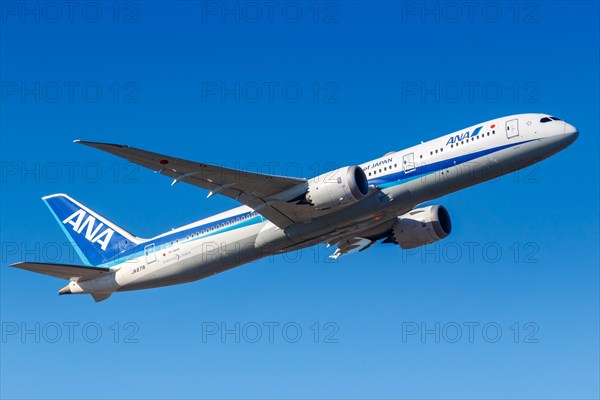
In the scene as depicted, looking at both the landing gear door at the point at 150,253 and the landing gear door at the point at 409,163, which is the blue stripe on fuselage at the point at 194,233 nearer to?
the landing gear door at the point at 150,253

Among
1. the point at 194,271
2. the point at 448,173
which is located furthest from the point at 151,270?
the point at 448,173

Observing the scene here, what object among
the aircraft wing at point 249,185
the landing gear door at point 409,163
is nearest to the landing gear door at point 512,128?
the landing gear door at point 409,163

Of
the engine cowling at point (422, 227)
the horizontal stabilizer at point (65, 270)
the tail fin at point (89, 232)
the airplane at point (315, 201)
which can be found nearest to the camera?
the airplane at point (315, 201)

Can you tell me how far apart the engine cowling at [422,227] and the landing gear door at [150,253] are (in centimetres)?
1414

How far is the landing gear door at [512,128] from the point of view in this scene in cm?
Answer: 3997

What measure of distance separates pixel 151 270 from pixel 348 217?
12575 millimetres

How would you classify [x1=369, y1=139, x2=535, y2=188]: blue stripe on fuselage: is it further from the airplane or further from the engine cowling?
the engine cowling

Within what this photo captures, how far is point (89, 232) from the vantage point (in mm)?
53344

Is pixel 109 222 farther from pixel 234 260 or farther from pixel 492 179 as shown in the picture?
pixel 492 179

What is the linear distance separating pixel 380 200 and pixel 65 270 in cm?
1850

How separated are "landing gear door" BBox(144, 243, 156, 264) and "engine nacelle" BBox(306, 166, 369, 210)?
36.7 feet

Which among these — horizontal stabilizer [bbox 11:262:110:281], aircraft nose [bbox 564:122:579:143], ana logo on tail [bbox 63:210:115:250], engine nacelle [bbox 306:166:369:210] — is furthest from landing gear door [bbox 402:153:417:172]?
ana logo on tail [bbox 63:210:115:250]

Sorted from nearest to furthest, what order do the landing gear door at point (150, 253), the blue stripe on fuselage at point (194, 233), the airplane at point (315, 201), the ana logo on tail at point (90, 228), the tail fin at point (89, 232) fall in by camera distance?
the airplane at point (315, 201), the blue stripe on fuselage at point (194, 233), the landing gear door at point (150, 253), the tail fin at point (89, 232), the ana logo on tail at point (90, 228)

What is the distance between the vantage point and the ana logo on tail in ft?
171
